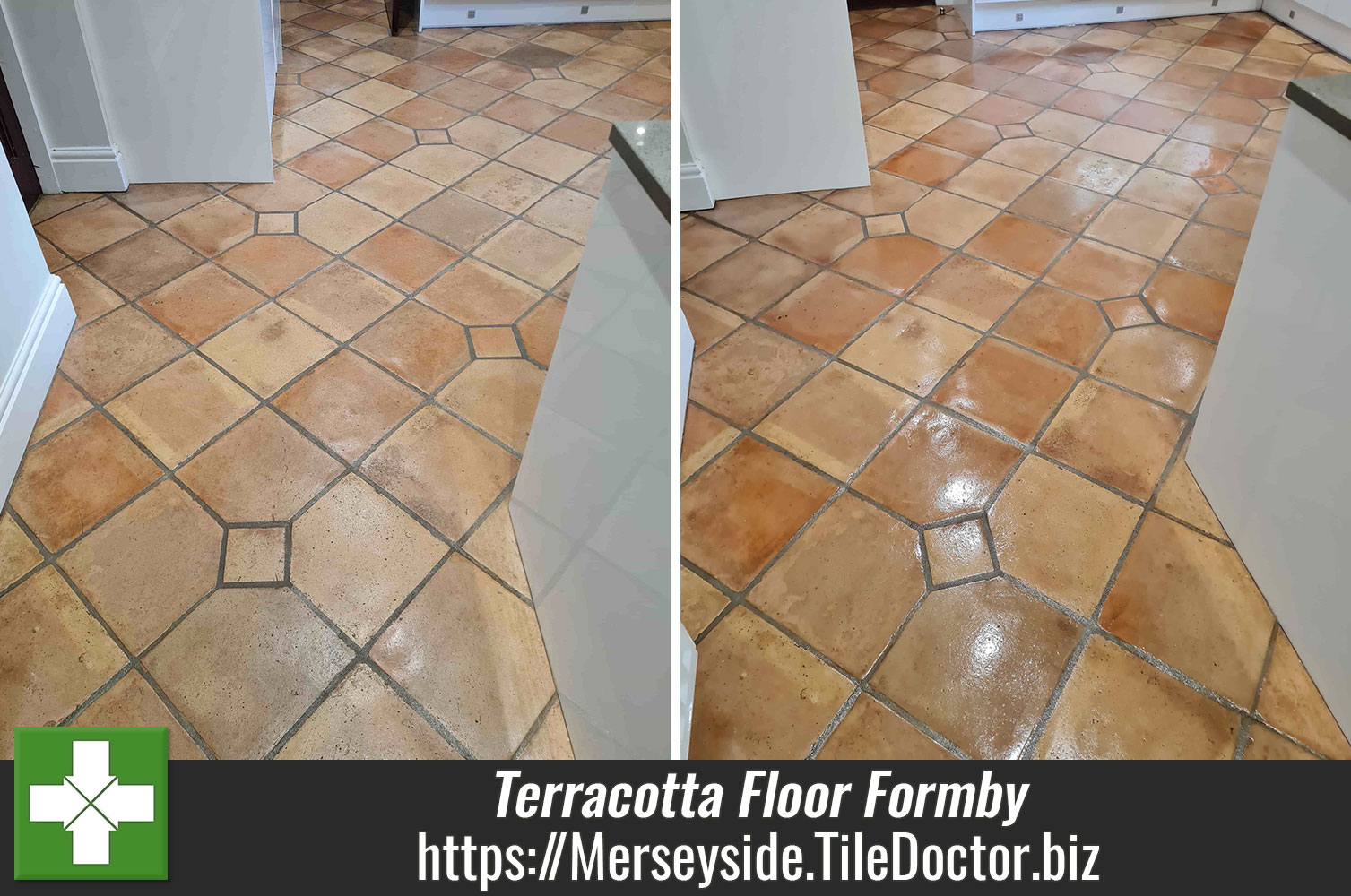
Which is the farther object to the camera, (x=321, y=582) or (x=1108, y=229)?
(x=1108, y=229)

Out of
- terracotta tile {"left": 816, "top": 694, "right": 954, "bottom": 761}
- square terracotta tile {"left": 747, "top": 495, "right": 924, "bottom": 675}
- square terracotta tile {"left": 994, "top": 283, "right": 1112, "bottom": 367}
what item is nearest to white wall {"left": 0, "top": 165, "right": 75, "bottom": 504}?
square terracotta tile {"left": 747, "top": 495, "right": 924, "bottom": 675}

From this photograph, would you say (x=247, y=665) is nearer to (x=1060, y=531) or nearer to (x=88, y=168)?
(x=1060, y=531)

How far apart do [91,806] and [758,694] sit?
857mm

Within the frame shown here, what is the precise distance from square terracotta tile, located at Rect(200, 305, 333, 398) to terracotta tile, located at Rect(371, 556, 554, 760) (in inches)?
28.9

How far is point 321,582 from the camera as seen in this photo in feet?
4.74

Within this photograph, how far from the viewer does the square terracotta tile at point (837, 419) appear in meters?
1.71

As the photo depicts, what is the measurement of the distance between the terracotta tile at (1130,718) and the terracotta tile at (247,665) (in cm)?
110

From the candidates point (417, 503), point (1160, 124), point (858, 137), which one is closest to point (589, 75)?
point (417, 503)

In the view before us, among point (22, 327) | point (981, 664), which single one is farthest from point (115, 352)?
point (981, 664)

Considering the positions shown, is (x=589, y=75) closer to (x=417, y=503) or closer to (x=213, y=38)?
(x=417, y=503)

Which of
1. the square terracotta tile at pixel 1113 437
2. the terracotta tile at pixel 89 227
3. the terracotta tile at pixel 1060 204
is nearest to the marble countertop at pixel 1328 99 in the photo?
the square terracotta tile at pixel 1113 437

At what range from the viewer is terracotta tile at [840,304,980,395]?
6.26ft

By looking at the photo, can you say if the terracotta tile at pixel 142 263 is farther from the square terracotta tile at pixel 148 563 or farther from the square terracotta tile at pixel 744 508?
the square terracotta tile at pixel 744 508

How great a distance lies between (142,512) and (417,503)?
1.61ft
